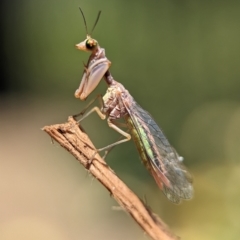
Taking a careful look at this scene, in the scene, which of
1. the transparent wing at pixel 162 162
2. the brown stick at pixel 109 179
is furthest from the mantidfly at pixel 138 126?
the brown stick at pixel 109 179

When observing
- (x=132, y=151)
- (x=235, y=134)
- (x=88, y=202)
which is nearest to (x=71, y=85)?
(x=132, y=151)

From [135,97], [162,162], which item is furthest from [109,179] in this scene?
[135,97]

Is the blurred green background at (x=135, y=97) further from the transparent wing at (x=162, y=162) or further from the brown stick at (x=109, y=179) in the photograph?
the brown stick at (x=109, y=179)

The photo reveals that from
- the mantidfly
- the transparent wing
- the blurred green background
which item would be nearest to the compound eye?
the mantidfly

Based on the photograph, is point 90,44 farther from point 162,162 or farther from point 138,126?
point 162,162

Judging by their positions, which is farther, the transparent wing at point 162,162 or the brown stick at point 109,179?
the transparent wing at point 162,162

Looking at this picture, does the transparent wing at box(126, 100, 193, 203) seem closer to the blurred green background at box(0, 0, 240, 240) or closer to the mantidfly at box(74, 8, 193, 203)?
the mantidfly at box(74, 8, 193, 203)
